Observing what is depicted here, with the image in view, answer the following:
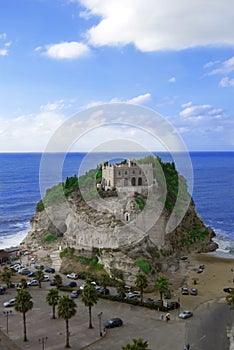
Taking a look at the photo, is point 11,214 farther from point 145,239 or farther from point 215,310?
point 215,310

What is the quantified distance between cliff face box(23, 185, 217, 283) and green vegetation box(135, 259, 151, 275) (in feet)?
1.09

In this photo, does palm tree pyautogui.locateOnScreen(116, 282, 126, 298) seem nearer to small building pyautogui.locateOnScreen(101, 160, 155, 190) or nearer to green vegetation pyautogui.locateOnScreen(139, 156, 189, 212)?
small building pyautogui.locateOnScreen(101, 160, 155, 190)

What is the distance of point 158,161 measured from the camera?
4732 inches

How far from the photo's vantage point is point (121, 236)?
7644cm

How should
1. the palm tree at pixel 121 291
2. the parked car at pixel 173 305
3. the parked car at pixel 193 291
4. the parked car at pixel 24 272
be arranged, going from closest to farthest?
1. the parked car at pixel 173 305
2. the palm tree at pixel 121 291
3. the parked car at pixel 193 291
4. the parked car at pixel 24 272

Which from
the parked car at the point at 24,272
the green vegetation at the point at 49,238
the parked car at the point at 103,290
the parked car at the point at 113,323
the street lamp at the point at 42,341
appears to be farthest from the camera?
the green vegetation at the point at 49,238

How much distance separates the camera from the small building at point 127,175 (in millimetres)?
92750

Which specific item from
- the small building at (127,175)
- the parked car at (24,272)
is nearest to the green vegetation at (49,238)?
the small building at (127,175)

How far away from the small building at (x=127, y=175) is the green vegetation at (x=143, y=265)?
23797 millimetres

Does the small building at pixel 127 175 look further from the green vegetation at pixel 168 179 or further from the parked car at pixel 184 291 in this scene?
the parked car at pixel 184 291

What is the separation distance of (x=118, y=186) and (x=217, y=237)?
38.5 m

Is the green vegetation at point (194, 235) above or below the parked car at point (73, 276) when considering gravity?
above

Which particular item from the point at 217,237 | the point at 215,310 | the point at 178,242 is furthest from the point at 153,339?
the point at 217,237

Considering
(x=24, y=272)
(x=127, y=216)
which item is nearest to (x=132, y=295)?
(x=127, y=216)
